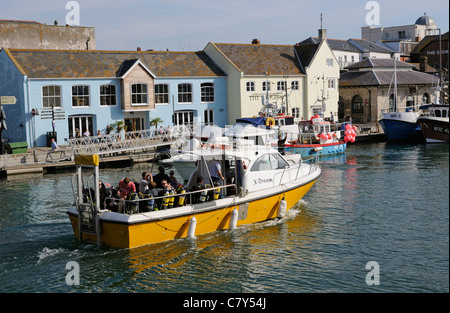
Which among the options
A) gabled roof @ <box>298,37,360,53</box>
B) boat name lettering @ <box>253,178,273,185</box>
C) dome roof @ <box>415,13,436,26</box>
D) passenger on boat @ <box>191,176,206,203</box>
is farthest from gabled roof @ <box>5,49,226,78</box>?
dome roof @ <box>415,13,436,26</box>

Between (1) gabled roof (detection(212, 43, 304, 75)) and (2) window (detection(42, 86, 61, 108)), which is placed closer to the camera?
(2) window (detection(42, 86, 61, 108))

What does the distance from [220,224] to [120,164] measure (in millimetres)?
22112

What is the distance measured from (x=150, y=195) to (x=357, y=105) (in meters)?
49.9

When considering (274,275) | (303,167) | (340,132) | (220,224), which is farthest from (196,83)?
(274,275)

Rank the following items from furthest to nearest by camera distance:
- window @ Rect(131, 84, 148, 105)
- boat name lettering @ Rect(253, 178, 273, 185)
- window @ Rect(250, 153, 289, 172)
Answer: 1. window @ Rect(131, 84, 148, 105)
2. window @ Rect(250, 153, 289, 172)
3. boat name lettering @ Rect(253, 178, 273, 185)

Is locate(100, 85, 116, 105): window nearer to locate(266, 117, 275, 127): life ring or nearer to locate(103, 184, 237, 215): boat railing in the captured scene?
locate(266, 117, 275, 127): life ring

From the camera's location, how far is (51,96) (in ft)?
145

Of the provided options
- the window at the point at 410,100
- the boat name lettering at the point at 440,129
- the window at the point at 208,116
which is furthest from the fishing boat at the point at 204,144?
the window at the point at 410,100

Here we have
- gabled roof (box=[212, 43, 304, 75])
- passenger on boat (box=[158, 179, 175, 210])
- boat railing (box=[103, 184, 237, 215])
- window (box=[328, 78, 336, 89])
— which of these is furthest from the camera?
window (box=[328, 78, 336, 89])

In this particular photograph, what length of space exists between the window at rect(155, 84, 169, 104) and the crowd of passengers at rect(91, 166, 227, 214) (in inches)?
1155

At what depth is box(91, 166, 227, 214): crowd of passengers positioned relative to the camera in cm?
1809

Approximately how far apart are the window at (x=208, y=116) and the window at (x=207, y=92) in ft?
3.20

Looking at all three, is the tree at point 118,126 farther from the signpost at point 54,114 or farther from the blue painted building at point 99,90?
the signpost at point 54,114

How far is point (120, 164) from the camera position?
4088 centimetres
